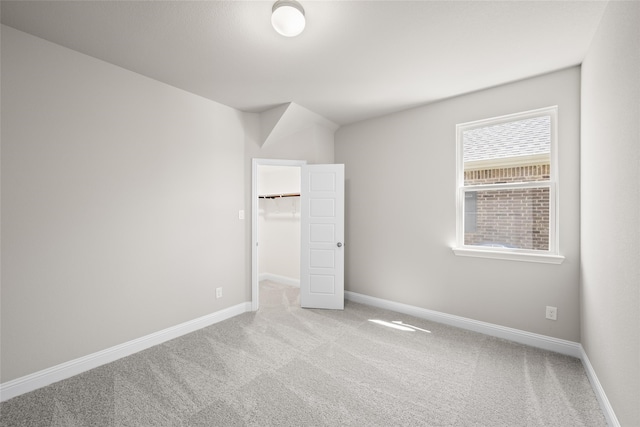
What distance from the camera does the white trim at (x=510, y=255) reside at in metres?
2.55

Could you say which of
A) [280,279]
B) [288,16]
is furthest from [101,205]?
[280,279]

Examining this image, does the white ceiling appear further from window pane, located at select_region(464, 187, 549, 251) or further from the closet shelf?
the closet shelf

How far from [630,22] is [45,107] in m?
3.83

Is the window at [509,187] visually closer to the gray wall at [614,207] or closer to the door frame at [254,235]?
the gray wall at [614,207]

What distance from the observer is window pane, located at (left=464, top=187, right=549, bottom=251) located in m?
2.69

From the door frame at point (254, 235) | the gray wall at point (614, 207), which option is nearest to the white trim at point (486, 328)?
the gray wall at point (614, 207)

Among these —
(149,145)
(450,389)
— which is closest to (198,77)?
(149,145)

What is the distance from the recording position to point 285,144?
3.78 m

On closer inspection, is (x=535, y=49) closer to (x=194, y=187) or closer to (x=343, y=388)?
(x=343, y=388)

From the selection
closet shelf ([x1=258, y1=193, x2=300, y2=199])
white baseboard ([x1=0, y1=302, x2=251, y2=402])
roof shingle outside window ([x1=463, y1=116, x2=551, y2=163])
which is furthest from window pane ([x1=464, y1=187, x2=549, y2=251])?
white baseboard ([x1=0, y1=302, x2=251, y2=402])

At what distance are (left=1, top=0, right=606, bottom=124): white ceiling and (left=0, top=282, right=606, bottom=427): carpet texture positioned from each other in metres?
2.64

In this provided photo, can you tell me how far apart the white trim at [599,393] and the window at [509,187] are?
84 cm

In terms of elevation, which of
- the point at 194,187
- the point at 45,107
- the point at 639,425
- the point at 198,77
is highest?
the point at 198,77

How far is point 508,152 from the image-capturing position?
2881mm
